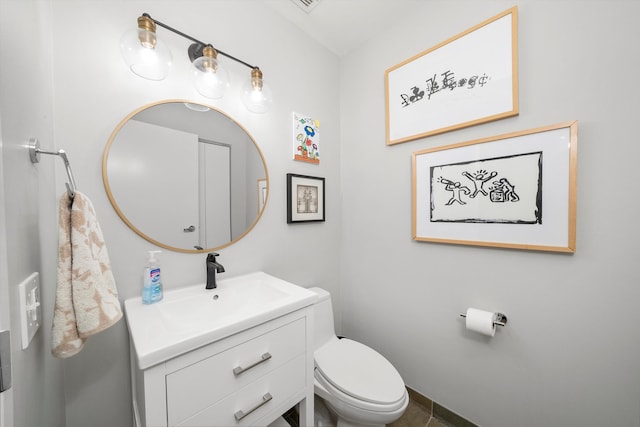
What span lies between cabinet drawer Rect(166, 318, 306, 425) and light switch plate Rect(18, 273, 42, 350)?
33 cm

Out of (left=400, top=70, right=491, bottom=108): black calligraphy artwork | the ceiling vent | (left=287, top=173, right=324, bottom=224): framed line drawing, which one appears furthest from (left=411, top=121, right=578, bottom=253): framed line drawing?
the ceiling vent

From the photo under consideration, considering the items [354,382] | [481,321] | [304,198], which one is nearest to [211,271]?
[304,198]

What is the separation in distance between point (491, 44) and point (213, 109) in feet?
4.64

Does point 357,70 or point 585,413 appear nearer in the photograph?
point 585,413

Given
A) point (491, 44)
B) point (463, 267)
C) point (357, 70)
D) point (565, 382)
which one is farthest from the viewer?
point (357, 70)

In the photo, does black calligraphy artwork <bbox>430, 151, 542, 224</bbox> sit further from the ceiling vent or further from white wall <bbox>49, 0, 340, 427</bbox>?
the ceiling vent

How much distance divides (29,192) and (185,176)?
521 mm

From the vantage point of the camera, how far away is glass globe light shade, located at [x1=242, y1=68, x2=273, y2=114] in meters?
1.20

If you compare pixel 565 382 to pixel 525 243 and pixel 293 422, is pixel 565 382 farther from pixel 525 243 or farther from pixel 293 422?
pixel 293 422

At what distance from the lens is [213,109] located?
46.0 inches

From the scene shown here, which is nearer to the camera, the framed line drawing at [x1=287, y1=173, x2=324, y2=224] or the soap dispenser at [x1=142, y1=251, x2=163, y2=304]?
the soap dispenser at [x1=142, y1=251, x2=163, y2=304]

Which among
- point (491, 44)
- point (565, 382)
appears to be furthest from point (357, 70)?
point (565, 382)

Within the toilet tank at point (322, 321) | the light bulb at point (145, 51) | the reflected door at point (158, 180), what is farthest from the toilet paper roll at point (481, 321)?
the light bulb at point (145, 51)

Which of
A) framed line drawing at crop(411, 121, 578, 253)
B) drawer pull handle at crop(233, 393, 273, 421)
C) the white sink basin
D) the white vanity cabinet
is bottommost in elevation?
drawer pull handle at crop(233, 393, 273, 421)
